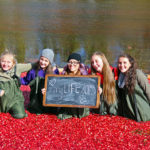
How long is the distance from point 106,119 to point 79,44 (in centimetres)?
881

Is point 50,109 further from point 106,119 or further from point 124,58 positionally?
point 124,58

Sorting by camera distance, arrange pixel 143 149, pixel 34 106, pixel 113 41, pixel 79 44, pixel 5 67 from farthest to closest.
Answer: pixel 113 41
pixel 79 44
pixel 34 106
pixel 5 67
pixel 143 149

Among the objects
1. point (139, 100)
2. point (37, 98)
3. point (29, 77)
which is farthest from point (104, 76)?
point (29, 77)

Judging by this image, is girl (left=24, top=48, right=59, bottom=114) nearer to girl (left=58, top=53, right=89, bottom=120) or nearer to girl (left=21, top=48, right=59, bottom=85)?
girl (left=21, top=48, right=59, bottom=85)

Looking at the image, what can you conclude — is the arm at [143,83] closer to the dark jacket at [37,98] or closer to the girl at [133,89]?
the girl at [133,89]

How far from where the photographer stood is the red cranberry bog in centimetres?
398

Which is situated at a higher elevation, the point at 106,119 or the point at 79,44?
the point at 79,44

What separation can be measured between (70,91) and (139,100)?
1.49 metres

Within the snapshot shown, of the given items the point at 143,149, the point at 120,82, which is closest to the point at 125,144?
the point at 143,149

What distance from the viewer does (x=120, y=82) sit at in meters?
4.82

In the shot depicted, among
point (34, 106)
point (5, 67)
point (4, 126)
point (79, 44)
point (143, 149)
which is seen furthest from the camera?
point (79, 44)

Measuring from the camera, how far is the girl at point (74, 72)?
4.84 meters

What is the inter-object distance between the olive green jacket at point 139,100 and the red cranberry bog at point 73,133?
158 millimetres

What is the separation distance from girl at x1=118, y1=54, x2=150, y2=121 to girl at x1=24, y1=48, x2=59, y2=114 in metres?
1.56
